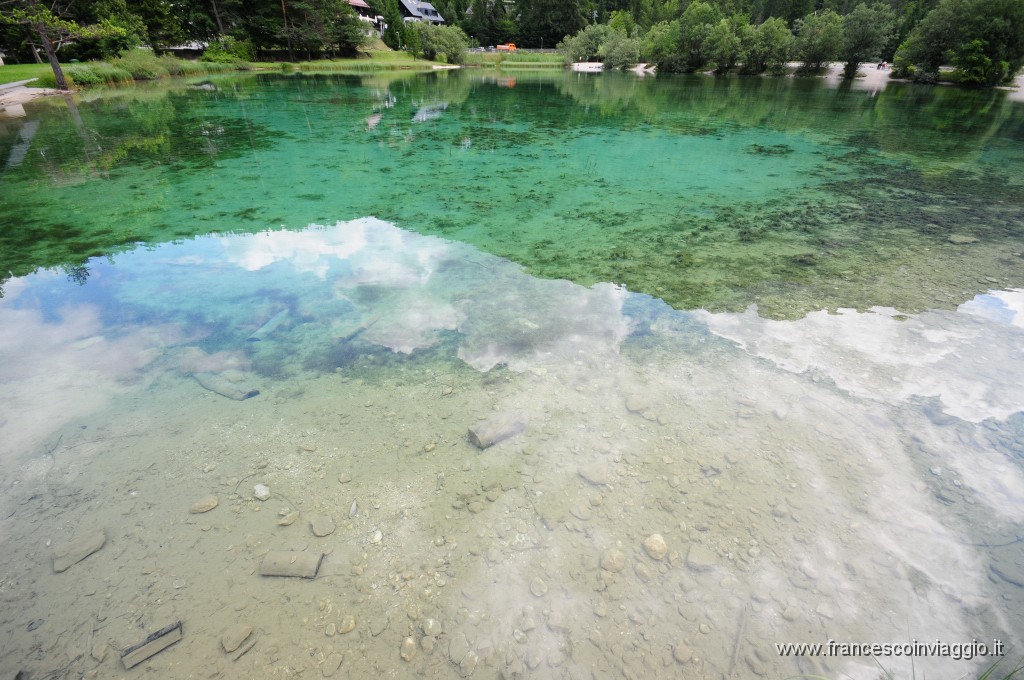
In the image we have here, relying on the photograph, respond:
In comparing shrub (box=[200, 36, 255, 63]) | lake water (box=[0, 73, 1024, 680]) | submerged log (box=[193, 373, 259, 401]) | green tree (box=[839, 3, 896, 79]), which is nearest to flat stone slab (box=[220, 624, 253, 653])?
lake water (box=[0, 73, 1024, 680])

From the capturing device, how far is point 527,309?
6133mm

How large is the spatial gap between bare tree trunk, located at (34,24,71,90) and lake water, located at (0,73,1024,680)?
2377 cm

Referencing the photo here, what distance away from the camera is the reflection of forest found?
26.2ft

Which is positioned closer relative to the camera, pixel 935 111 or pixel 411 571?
pixel 411 571

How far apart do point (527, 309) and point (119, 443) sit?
4.50 meters

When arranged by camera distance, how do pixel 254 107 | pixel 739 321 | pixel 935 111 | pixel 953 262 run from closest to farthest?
pixel 739 321 → pixel 953 262 → pixel 254 107 → pixel 935 111

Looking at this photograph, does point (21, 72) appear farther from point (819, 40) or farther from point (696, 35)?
point (819, 40)

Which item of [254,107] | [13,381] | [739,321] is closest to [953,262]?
[739,321]

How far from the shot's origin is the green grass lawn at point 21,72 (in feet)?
87.7

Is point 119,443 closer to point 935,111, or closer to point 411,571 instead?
point 411,571

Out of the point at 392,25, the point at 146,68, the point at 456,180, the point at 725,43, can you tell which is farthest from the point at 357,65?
the point at 456,180

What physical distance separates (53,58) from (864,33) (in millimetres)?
76756

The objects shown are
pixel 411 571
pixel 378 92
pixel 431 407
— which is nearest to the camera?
pixel 411 571

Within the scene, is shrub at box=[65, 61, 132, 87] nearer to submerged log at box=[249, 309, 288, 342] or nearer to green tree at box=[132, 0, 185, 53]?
green tree at box=[132, 0, 185, 53]
